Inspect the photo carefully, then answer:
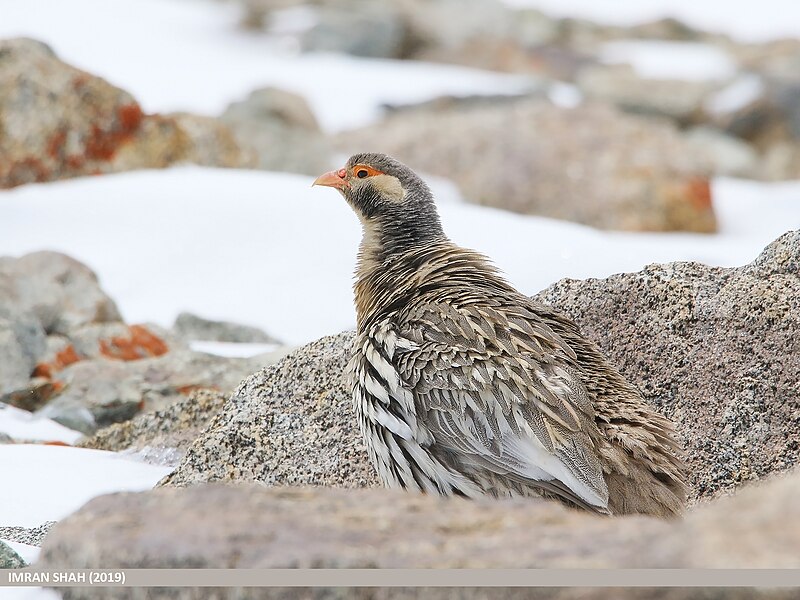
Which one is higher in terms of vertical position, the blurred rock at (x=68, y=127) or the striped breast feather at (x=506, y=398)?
the blurred rock at (x=68, y=127)

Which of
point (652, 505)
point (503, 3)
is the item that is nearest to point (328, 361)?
point (652, 505)

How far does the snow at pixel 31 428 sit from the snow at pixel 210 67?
1510 cm

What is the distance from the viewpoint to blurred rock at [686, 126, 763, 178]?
2206 centimetres

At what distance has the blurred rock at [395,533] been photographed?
256 cm

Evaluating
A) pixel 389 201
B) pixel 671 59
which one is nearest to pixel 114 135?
pixel 389 201

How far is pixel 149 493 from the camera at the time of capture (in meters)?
3.42

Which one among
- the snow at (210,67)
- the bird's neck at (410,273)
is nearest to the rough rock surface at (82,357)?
the bird's neck at (410,273)

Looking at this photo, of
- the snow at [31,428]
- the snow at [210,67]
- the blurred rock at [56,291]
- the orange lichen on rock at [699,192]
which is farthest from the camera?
the snow at [210,67]

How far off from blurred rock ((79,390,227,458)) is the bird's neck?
1.59 meters

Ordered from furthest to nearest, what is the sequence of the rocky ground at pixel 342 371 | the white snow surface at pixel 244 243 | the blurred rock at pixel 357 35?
the blurred rock at pixel 357 35 → the white snow surface at pixel 244 243 → the rocky ground at pixel 342 371

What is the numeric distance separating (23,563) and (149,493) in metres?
1.41

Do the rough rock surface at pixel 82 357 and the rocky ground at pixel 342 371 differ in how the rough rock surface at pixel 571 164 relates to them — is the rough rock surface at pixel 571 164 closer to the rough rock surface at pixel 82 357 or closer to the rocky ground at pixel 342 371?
the rocky ground at pixel 342 371

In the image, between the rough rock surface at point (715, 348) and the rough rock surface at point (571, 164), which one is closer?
the rough rock surface at point (715, 348)

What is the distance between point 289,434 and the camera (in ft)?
19.4
